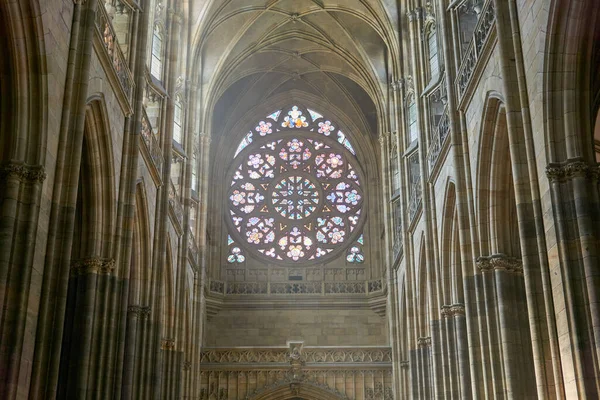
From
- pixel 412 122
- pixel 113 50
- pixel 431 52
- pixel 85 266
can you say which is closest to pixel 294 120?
pixel 412 122

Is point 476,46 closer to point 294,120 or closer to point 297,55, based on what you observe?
point 297,55

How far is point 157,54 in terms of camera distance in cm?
2370

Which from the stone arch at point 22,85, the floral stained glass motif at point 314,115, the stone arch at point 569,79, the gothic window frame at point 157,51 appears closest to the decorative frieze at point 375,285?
the floral stained glass motif at point 314,115

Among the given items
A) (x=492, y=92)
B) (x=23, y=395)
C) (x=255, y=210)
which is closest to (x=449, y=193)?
(x=492, y=92)

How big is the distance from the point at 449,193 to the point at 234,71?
15.6m

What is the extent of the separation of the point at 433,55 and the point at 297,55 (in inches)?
438

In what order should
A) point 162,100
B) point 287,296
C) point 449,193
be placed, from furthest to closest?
point 287,296 < point 162,100 < point 449,193

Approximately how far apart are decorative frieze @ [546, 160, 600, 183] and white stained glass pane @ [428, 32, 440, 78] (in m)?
11.7

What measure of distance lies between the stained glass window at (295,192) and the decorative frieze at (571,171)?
73.4 feet

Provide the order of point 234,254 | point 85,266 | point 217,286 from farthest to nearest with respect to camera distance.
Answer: point 234,254 → point 217,286 → point 85,266

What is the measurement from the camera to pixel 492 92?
50.4ft

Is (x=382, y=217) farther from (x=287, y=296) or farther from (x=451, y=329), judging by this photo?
(x=451, y=329)

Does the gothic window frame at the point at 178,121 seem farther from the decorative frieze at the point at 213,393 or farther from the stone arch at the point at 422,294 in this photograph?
the decorative frieze at the point at 213,393

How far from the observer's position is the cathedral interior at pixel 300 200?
39.6 ft
